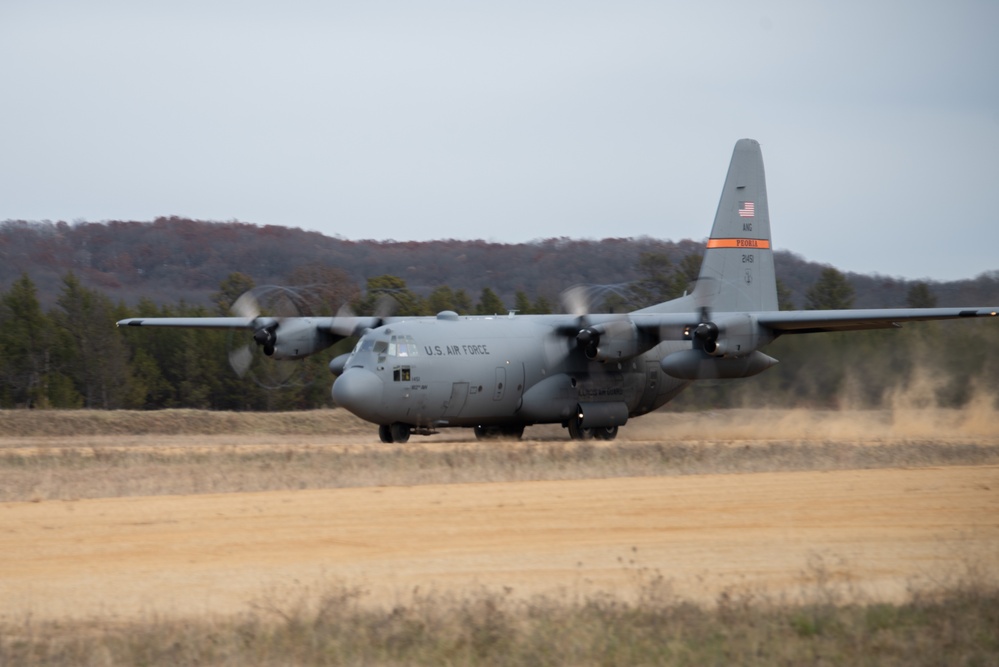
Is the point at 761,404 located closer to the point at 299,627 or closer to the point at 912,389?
the point at 912,389

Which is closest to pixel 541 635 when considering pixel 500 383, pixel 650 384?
pixel 500 383

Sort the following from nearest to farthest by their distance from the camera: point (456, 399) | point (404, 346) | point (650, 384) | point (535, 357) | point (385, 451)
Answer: point (385, 451) < point (404, 346) < point (456, 399) < point (535, 357) < point (650, 384)

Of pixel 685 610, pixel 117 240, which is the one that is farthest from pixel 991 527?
pixel 117 240

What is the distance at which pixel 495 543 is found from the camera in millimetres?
14148

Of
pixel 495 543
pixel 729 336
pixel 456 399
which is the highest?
pixel 729 336

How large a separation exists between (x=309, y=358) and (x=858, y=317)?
73.3 feet

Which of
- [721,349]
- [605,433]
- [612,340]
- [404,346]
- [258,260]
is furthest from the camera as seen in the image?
[258,260]

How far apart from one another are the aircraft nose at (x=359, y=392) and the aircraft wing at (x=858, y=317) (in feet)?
29.8

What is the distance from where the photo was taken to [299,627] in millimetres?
9836

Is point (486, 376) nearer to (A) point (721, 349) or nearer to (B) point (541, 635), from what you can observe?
(A) point (721, 349)

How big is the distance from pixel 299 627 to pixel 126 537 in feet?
18.1

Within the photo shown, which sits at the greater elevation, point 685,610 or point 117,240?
point 117,240

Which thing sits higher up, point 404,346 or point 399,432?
point 404,346

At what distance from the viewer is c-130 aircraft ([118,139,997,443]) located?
26.9m
